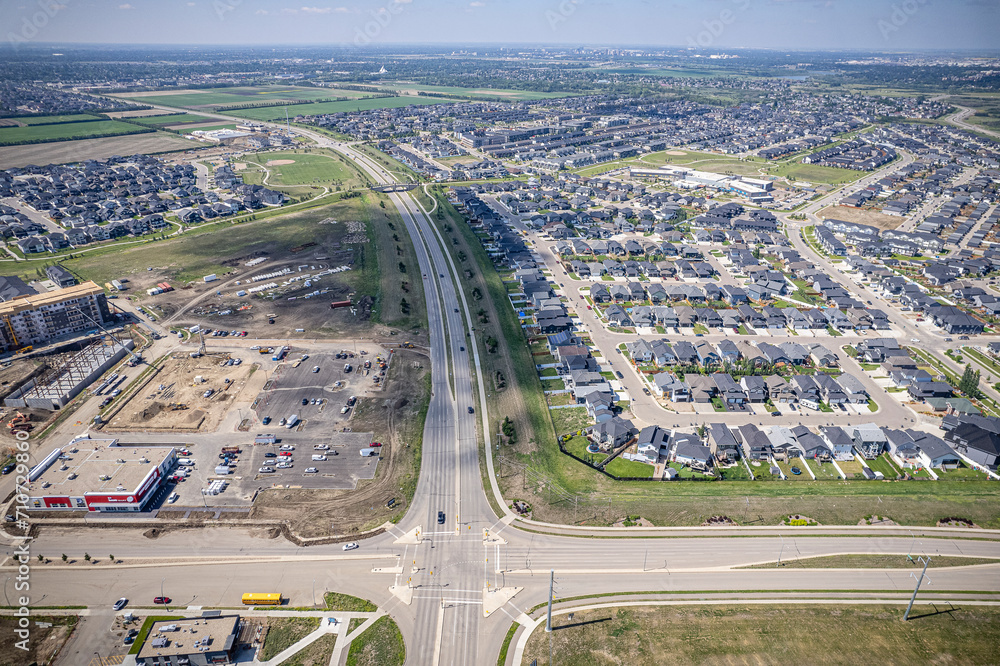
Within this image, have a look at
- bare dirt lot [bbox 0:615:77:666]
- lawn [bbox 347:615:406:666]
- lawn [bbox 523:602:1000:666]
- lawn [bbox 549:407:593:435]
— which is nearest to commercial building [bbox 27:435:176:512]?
bare dirt lot [bbox 0:615:77:666]

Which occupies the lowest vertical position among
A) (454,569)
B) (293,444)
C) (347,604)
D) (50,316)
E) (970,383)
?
(347,604)

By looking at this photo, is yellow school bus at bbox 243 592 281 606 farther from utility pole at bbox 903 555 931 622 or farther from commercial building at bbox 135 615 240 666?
utility pole at bbox 903 555 931 622

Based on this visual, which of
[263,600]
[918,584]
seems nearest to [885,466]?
[918,584]

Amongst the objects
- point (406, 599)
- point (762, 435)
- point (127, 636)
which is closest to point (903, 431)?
point (762, 435)

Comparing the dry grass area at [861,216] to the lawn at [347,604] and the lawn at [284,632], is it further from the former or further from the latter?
the lawn at [284,632]

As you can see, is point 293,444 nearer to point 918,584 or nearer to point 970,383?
point 918,584

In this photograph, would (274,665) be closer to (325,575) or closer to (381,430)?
(325,575)
